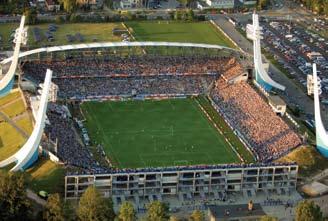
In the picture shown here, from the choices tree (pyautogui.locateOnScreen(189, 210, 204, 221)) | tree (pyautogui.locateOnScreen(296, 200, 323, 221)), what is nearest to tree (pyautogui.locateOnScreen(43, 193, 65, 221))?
tree (pyautogui.locateOnScreen(189, 210, 204, 221))

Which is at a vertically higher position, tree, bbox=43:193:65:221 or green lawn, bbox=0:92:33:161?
tree, bbox=43:193:65:221

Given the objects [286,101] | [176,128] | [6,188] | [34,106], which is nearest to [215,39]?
[286,101]

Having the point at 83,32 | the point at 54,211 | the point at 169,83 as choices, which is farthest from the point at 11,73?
the point at 54,211

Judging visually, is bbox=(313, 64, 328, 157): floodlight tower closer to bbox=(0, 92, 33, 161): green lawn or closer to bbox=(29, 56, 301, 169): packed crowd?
bbox=(29, 56, 301, 169): packed crowd

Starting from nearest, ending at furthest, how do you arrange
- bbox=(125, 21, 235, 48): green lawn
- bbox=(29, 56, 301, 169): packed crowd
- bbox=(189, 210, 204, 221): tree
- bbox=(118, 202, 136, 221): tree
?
bbox=(118, 202, 136, 221): tree → bbox=(189, 210, 204, 221): tree → bbox=(29, 56, 301, 169): packed crowd → bbox=(125, 21, 235, 48): green lawn

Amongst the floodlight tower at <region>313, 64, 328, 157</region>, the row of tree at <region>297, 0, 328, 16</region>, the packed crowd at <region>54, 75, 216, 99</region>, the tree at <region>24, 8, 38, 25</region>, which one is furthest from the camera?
the row of tree at <region>297, 0, 328, 16</region>

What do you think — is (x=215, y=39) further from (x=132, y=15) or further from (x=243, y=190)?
(x=243, y=190)

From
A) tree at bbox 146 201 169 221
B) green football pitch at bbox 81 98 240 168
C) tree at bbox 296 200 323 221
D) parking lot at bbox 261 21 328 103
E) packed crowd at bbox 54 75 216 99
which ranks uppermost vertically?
tree at bbox 146 201 169 221

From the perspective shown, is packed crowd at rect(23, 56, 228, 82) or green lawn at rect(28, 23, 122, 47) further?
green lawn at rect(28, 23, 122, 47)
